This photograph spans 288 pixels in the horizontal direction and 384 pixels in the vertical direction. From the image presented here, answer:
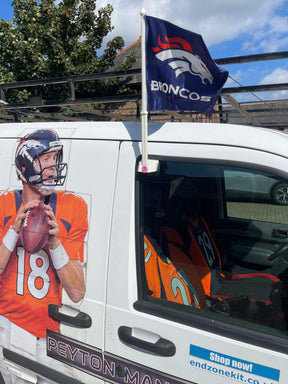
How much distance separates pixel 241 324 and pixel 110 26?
12.6 m

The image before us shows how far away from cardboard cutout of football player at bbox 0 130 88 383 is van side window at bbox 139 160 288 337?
0.39 metres

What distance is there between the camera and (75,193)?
187 cm

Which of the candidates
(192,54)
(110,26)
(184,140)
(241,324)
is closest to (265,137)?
(184,140)

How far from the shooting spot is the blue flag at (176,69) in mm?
1614

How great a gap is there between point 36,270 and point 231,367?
3.68 ft

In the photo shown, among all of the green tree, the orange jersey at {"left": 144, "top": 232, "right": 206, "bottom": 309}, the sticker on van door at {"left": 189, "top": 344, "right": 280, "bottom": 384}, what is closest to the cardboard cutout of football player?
the orange jersey at {"left": 144, "top": 232, "right": 206, "bottom": 309}

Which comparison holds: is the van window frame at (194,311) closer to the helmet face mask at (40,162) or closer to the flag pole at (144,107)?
the flag pole at (144,107)

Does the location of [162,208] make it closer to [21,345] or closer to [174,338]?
[174,338]

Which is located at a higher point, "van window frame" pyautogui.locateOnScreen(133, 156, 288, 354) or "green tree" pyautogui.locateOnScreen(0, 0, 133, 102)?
"green tree" pyautogui.locateOnScreen(0, 0, 133, 102)

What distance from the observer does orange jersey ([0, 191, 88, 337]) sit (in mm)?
1853

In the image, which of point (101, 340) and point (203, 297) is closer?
point (101, 340)

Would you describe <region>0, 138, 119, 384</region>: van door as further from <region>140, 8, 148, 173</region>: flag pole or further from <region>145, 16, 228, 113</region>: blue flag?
<region>145, 16, 228, 113</region>: blue flag

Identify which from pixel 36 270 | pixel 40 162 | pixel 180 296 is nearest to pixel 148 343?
pixel 180 296

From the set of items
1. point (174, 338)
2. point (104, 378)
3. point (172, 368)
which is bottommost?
point (104, 378)
